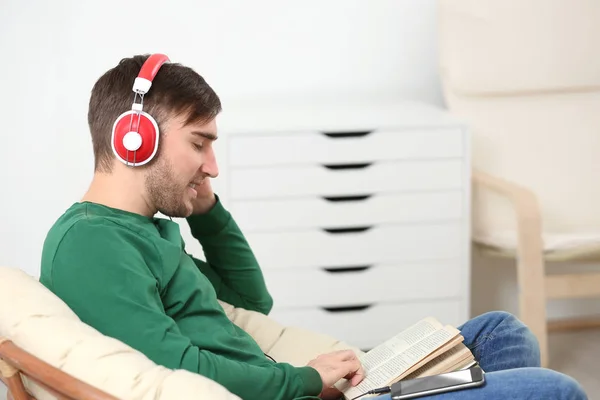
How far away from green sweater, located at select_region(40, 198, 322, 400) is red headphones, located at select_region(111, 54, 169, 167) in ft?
0.27

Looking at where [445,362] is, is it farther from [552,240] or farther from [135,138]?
[552,240]

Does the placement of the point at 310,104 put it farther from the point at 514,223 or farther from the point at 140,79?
the point at 140,79

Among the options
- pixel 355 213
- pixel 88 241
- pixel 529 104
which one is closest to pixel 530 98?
pixel 529 104

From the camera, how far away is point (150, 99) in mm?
1316

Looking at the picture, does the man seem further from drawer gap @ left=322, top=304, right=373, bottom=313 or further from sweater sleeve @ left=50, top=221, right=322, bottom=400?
drawer gap @ left=322, top=304, right=373, bottom=313

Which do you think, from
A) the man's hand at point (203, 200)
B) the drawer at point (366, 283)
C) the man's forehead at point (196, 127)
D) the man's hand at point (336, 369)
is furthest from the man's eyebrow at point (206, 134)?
the drawer at point (366, 283)

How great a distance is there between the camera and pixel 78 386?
3.39 ft

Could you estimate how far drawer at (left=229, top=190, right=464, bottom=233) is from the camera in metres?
2.56

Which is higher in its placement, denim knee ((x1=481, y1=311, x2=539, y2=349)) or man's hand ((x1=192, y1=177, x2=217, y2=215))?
man's hand ((x1=192, y1=177, x2=217, y2=215))

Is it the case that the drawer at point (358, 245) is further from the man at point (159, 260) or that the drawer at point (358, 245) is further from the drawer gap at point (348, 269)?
the man at point (159, 260)

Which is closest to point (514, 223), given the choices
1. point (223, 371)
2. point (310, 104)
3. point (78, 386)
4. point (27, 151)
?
point (310, 104)

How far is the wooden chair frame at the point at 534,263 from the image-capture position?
2525 millimetres

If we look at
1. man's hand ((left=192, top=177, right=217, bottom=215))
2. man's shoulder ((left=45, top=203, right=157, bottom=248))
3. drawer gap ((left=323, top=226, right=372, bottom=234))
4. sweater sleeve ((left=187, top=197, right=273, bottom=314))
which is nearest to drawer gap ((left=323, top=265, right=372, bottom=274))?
drawer gap ((left=323, top=226, right=372, bottom=234))

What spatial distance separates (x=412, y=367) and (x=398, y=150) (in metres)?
1.29
